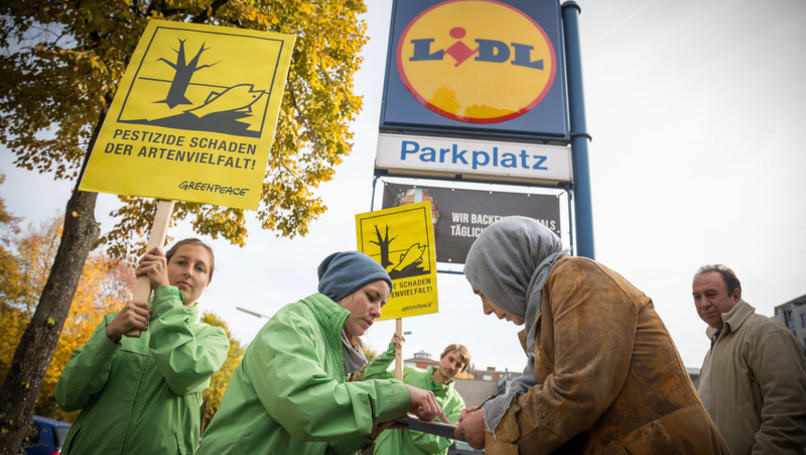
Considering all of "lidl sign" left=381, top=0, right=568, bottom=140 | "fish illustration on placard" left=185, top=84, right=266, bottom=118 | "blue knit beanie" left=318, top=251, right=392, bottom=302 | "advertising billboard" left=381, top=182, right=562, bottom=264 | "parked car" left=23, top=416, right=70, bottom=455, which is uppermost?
"lidl sign" left=381, top=0, right=568, bottom=140

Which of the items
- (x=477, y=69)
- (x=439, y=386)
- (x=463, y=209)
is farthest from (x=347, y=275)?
(x=477, y=69)

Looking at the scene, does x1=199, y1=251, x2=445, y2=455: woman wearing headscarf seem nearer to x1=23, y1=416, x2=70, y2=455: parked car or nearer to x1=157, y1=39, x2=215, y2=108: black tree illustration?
x1=157, y1=39, x2=215, y2=108: black tree illustration

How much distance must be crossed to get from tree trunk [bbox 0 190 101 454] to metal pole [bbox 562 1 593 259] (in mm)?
6412

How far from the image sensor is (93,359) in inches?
82.0

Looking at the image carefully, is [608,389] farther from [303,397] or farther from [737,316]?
[737,316]

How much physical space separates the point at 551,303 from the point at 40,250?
86.0 feet

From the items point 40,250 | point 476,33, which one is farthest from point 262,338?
point 40,250

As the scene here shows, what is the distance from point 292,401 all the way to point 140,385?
1.24 metres

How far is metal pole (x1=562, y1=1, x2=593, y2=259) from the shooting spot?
4938 millimetres

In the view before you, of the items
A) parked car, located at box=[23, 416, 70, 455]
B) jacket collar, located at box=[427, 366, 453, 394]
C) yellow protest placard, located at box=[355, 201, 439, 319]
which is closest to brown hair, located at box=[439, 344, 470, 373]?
jacket collar, located at box=[427, 366, 453, 394]

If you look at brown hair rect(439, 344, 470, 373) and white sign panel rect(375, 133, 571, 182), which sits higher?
white sign panel rect(375, 133, 571, 182)

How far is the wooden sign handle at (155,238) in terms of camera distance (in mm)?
2006

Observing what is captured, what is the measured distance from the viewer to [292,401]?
1521 millimetres

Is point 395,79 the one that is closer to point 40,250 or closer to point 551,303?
point 551,303
